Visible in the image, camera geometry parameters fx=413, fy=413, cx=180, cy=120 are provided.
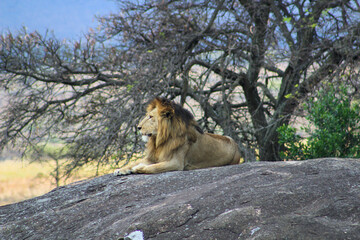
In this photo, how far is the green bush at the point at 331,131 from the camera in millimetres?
7531

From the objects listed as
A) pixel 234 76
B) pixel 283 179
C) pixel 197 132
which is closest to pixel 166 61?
pixel 234 76

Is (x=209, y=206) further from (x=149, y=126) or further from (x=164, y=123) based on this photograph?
(x=149, y=126)

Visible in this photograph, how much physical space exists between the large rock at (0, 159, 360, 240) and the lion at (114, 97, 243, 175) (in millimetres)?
312

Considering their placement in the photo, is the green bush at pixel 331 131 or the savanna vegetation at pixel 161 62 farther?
the savanna vegetation at pixel 161 62

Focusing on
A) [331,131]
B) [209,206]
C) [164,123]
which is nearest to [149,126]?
[164,123]

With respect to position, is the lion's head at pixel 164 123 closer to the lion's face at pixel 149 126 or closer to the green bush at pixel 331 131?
the lion's face at pixel 149 126

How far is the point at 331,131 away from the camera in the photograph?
7695 millimetres

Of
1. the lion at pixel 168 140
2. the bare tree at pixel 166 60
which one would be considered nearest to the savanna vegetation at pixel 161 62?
the bare tree at pixel 166 60

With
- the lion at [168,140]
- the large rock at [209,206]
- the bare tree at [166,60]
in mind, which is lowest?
the large rock at [209,206]

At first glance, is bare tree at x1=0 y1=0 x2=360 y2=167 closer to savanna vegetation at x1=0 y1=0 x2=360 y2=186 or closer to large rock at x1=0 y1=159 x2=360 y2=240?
savanna vegetation at x1=0 y1=0 x2=360 y2=186

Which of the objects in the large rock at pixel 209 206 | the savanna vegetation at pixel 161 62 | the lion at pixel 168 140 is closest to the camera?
the large rock at pixel 209 206

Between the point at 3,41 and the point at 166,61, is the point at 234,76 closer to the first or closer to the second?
the point at 166,61

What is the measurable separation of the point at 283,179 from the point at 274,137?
6970mm

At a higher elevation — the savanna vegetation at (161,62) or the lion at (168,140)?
the savanna vegetation at (161,62)
